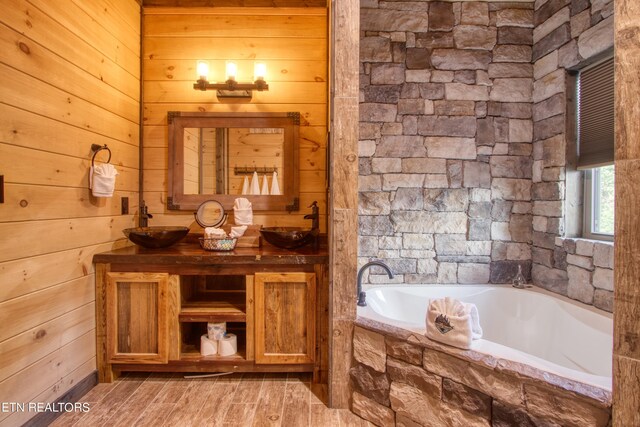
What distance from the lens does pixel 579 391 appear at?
1169 mm

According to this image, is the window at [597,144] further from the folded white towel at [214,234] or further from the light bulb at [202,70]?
the light bulb at [202,70]

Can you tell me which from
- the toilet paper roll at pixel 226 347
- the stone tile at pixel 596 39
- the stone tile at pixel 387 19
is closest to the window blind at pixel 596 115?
the stone tile at pixel 596 39

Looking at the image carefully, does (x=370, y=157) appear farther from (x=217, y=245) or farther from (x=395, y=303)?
(x=217, y=245)

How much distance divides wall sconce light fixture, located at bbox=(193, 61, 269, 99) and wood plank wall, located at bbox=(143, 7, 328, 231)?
67 millimetres

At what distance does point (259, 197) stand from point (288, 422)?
155cm

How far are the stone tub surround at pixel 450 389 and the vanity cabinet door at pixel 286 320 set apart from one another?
1.31 ft

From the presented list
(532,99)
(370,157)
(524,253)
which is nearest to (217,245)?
(370,157)

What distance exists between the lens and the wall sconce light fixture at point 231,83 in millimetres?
2590

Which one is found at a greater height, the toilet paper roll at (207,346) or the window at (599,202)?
the window at (599,202)

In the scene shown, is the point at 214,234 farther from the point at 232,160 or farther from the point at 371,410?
the point at 371,410

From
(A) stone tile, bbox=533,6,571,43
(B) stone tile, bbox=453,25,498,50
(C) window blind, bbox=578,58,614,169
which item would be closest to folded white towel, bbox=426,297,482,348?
(C) window blind, bbox=578,58,614,169

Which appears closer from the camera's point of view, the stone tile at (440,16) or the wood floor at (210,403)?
the wood floor at (210,403)

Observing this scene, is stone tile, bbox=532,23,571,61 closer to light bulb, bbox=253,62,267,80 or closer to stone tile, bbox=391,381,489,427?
light bulb, bbox=253,62,267,80

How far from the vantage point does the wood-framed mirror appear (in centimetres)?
266
